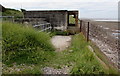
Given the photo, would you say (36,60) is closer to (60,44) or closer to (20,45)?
(20,45)

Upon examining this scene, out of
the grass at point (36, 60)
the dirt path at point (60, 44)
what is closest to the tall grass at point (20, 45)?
the grass at point (36, 60)

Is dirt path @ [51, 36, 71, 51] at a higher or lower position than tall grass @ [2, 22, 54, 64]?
lower

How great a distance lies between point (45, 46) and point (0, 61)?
1.76m

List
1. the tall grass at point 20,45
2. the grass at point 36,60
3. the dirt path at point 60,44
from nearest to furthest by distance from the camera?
the grass at point 36,60, the tall grass at point 20,45, the dirt path at point 60,44

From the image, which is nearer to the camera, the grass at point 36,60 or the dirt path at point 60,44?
the grass at point 36,60

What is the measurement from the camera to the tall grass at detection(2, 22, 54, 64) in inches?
183

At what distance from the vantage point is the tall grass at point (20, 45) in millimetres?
4637

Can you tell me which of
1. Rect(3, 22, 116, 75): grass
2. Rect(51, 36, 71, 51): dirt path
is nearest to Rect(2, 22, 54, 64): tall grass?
Rect(3, 22, 116, 75): grass

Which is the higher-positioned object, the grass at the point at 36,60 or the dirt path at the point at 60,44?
the grass at the point at 36,60

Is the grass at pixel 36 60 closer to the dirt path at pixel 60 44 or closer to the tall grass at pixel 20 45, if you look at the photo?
the tall grass at pixel 20 45

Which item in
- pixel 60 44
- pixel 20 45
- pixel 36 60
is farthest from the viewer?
pixel 60 44

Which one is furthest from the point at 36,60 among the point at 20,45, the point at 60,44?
the point at 60,44

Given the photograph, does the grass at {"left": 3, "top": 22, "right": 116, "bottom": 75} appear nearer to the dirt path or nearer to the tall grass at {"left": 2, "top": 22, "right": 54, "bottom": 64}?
the tall grass at {"left": 2, "top": 22, "right": 54, "bottom": 64}

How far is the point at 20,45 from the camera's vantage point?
16.3ft
